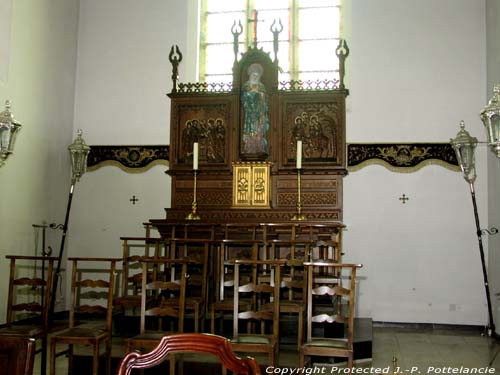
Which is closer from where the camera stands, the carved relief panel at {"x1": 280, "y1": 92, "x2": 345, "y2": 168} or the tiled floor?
the tiled floor

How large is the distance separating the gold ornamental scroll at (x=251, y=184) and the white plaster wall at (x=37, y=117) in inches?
101

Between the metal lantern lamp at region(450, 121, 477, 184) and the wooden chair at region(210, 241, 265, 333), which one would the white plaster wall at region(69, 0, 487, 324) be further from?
the wooden chair at region(210, 241, 265, 333)

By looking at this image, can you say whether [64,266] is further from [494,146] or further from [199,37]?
[494,146]

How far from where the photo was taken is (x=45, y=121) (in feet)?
24.9

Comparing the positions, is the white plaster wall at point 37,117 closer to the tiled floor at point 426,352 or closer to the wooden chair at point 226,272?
the tiled floor at point 426,352

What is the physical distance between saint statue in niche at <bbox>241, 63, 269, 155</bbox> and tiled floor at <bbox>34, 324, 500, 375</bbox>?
2.84 meters

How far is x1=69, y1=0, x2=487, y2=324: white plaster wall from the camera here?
7418 millimetres

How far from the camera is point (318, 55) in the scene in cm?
843

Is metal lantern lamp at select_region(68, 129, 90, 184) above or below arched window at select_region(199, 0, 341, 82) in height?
below

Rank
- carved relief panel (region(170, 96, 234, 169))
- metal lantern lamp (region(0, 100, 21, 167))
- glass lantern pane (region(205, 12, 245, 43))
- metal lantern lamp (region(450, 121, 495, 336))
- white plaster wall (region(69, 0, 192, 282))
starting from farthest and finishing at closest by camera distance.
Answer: glass lantern pane (region(205, 12, 245, 43)), white plaster wall (region(69, 0, 192, 282)), carved relief panel (region(170, 96, 234, 169)), metal lantern lamp (region(450, 121, 495, 336)), metal lantern lamp (region(0, 100, 21, 167))

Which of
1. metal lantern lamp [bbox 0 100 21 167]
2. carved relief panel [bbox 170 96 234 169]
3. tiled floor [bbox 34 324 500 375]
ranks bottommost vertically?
tiled floor [bbox 34 324 500 375]

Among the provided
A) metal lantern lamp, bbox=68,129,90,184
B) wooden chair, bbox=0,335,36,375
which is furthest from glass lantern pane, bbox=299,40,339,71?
wooden chair, bbox=0,335,36,375

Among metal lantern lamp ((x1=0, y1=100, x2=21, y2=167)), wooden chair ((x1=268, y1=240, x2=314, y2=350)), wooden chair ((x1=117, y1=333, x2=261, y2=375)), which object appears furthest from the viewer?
metal lantern lamp ((x1=0, y1=100, x2=21, y2=167))

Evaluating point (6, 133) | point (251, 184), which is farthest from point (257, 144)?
point (6, 133)
